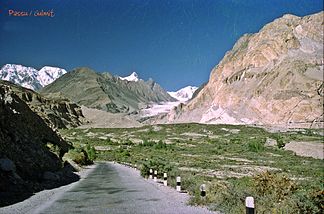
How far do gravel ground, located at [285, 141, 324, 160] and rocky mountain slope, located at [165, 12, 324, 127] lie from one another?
6361 centimetres

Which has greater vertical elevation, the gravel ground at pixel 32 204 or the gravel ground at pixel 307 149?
the gravel ground at pixel 32 204

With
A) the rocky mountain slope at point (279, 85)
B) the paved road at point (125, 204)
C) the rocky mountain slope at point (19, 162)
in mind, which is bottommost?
the paved road at point (125, 204)

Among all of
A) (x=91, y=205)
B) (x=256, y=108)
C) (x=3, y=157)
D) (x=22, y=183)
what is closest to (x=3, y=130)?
(x=3, y=157)

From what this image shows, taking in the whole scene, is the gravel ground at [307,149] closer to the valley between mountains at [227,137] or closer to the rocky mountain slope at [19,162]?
the valley between mountains at [227,137]

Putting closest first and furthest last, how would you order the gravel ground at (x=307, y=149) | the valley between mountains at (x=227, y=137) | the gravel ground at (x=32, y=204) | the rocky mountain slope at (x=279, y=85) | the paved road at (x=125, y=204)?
the paved road at (x=125, y=204)
the gravel ground at (x=32, y=204)
the valley between mountains at (x=227, y=137)
the gravel ground at (x=307, y=149)
the rocky mountain slope at (x=279, y=85)

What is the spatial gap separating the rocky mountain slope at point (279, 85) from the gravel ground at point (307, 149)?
63.6 m

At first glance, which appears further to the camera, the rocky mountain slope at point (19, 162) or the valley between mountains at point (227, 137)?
the valley between mountains at point (227, 137)

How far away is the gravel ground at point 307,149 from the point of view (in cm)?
7768

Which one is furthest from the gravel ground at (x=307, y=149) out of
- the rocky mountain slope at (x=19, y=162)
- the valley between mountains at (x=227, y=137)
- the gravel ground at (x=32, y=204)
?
the gravel ground at (x=32, y=204)

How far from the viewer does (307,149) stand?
82.7m

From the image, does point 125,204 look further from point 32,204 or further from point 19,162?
point 19,162

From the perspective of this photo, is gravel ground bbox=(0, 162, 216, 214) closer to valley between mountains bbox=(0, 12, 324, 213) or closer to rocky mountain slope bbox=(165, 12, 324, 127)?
valley between mountains bbox=(0, 12, 324, 213)

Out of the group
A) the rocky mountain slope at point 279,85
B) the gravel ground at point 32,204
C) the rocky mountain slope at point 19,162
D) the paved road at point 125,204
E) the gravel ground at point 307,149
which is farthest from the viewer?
the rocky mountain slope at point 279,85

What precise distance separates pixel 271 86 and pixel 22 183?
510 feet
